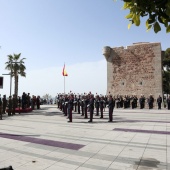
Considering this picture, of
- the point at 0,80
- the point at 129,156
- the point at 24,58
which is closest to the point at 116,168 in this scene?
the point at 129,156

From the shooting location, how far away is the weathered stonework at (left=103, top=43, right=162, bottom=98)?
31.7 m

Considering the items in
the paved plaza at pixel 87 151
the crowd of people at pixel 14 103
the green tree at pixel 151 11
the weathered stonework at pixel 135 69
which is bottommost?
the paved plaza at pixel 87 151

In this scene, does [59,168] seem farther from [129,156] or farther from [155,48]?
[155,48]

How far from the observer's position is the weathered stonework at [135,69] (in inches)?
1247

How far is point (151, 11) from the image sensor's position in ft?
10.8

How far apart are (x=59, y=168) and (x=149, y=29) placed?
148 inches

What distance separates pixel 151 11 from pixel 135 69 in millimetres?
30483

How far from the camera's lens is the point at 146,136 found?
A: 9.58 m

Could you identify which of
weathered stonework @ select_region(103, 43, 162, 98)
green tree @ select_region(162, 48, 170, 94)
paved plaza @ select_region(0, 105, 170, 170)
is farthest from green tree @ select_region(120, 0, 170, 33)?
green tree @ select_region(162, 48, 170, 94)

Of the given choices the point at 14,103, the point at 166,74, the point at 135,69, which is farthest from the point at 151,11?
the point at 166,74

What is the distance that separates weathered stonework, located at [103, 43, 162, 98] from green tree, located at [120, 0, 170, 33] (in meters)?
28.9

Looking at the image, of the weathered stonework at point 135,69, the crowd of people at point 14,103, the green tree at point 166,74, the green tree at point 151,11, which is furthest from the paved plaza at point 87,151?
the green tree at point 166,74

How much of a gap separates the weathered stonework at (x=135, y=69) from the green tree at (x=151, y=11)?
2891cm

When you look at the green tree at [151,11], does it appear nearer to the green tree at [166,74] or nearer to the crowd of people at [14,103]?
the crowd of people at [14,103]
